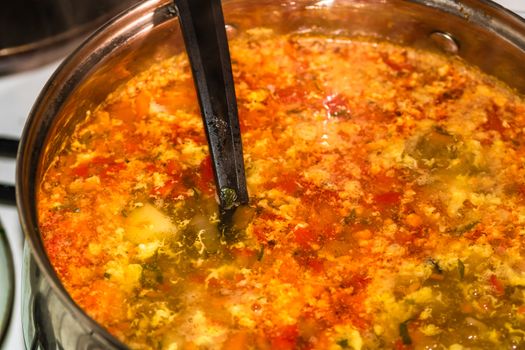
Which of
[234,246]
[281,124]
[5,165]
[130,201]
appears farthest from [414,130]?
[5,165]

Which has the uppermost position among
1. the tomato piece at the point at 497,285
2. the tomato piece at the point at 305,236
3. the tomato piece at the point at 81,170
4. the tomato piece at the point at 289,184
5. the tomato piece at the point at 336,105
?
the tomato piece at the point at 81,170

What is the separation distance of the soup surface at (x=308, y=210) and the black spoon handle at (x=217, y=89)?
8 centimetres

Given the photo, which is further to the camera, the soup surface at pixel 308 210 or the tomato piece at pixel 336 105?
the tomato piece at pixel 336 105

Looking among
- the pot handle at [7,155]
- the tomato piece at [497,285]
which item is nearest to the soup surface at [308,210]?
the tomato piece at [497,285]

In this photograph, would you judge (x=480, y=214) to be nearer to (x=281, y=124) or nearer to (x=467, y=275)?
(x=467, y=275)

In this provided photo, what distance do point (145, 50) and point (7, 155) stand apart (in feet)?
1.45

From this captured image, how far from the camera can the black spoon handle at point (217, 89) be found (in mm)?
1355

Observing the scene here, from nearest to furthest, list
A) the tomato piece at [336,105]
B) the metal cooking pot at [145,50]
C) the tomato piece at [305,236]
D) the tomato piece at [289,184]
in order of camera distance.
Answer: the metal cooking pot at [145,50] < the tomato piece at [305,236] < the tomato piece at [289,184] < the tomato piece at [336,105]

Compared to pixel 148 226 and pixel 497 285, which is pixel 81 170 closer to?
pixel 148 226

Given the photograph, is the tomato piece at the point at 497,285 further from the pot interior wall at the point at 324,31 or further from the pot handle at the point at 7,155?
the pot handle at the point at 7,155

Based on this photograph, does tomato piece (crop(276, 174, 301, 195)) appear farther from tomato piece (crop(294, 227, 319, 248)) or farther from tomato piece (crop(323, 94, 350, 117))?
tomato piece (crop(323, 94, 350, 117))

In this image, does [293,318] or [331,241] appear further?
[331,241]

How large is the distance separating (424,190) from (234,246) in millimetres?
487

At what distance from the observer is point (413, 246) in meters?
1.63
